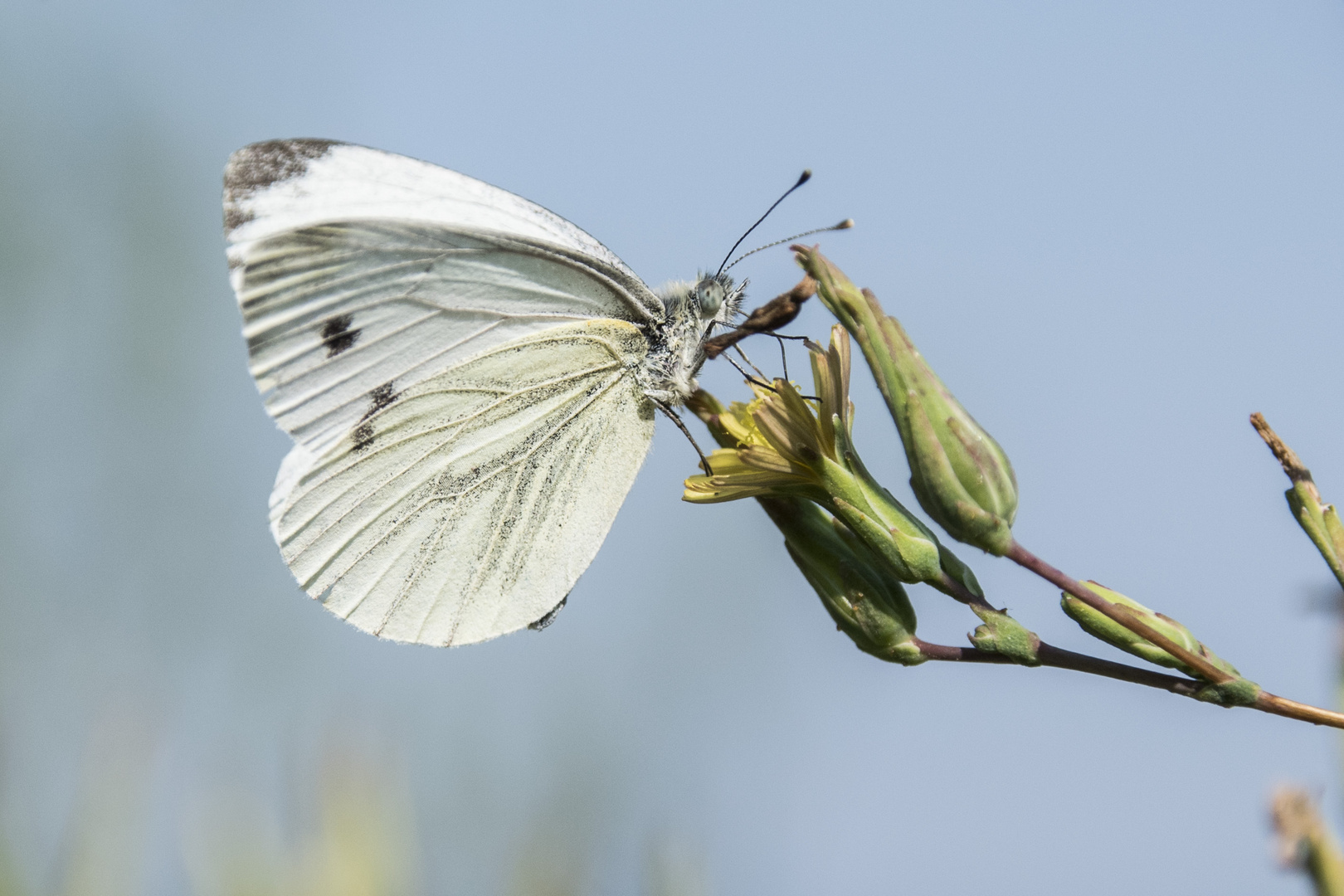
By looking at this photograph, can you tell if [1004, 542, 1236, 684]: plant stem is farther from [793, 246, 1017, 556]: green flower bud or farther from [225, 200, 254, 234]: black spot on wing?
[225, 200, 254, 234]: black spot on wing

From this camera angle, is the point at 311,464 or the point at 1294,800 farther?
the point at 311,464

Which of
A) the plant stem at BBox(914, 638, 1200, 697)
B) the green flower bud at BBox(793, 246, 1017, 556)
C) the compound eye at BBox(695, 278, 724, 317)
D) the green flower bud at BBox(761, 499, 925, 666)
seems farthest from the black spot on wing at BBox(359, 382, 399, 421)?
the plant stem at BBox(914, 638, 1200, 697)

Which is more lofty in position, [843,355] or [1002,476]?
[843,355]

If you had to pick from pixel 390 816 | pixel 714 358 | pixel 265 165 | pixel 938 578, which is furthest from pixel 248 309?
pixel 938 578

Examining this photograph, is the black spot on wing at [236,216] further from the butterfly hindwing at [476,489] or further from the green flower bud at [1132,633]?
the green flower bud at [1132,633]

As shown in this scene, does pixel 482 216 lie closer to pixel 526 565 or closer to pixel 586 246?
pixel 586 246

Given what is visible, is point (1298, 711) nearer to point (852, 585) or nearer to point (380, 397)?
point (852, 585)

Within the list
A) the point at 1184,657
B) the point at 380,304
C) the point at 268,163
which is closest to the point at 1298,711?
the point at 1184,657
